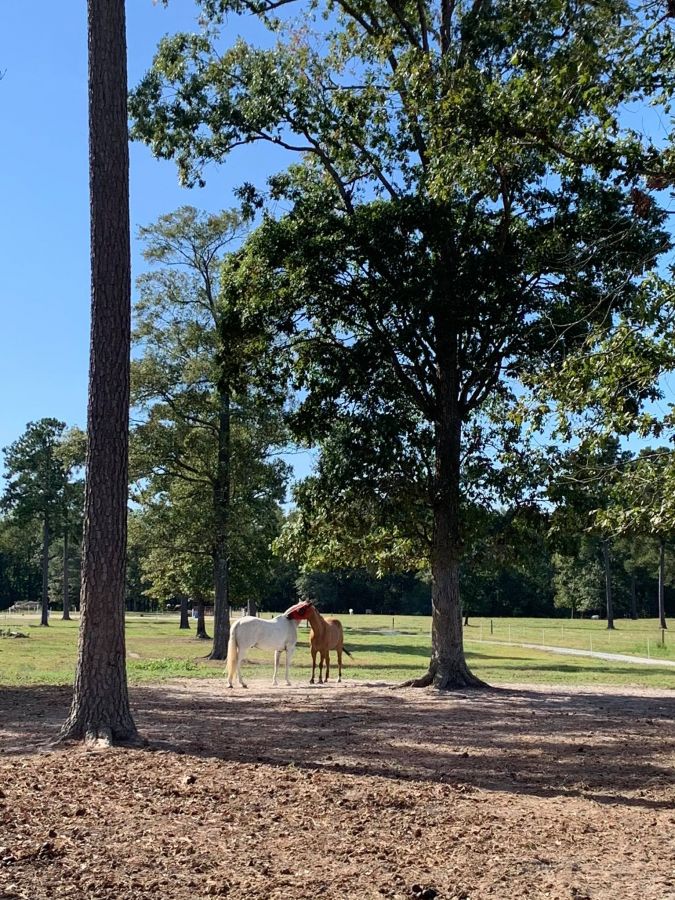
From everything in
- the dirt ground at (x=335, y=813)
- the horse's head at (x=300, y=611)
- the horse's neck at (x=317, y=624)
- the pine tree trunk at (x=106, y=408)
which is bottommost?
the dirt ground at (x=335, y=813)

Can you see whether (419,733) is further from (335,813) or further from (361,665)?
(361,665)

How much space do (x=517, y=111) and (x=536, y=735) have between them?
7107mm

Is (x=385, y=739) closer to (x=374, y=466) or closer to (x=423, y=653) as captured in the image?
(x=374, y=466)

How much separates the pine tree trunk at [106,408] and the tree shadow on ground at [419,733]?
638mm

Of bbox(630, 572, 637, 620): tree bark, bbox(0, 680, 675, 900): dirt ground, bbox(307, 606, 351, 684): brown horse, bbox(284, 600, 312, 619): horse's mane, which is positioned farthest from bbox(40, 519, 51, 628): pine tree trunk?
bbox(630, 572, 637, 620): tree bark

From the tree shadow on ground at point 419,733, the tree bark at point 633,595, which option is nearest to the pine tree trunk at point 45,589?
the tree shadow on ground at point 419,733

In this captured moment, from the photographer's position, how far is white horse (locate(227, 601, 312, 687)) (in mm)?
15445

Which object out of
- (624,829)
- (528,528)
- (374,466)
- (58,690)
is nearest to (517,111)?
(624,829)

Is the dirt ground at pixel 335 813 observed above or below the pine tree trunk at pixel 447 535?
below

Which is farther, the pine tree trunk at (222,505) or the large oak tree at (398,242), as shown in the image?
the pine tree trunk at (222,505)

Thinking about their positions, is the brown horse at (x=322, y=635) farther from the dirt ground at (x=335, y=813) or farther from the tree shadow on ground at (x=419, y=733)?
the dirt ground at (x=335, y=813)

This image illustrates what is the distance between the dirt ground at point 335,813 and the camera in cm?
448

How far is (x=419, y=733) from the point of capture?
32.8 ft

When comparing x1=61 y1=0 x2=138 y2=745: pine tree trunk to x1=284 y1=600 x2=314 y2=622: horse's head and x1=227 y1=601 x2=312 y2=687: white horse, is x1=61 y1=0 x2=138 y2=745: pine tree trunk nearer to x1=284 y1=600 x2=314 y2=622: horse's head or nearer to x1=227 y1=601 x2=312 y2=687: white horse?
x1=227 y1=601 x2=312 y2=687: white horse
